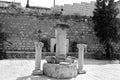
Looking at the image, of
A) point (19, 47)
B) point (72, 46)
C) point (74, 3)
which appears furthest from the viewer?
point (74, 3)

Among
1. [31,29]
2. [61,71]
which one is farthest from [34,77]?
[31,29]

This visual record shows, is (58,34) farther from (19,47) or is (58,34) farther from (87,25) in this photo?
(87,25)

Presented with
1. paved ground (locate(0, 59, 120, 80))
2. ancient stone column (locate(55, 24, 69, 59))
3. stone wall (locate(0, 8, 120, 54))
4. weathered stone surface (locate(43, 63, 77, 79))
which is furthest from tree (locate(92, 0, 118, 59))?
weathered stone surface (locate(43, 63, 77, 79))

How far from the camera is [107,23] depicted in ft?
41.0

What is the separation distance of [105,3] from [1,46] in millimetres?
11642

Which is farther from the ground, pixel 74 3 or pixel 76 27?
pixel 74 3

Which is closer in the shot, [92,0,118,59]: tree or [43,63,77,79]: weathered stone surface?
[43,63,77,79]: weathered stone surface

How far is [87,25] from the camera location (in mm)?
14898

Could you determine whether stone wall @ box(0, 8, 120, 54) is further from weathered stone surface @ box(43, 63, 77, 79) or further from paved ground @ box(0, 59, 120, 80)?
weathered stone surface @ box(43, 63, 77, 79)

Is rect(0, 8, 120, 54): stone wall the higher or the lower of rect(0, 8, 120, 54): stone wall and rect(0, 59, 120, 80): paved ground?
the higher

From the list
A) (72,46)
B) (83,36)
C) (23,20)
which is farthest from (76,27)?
(23,20)

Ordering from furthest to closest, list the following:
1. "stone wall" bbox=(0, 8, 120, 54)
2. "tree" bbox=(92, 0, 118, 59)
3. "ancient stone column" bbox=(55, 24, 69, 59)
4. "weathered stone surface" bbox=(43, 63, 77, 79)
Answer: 1. "stone wall" bbox=(0, 8, 120, 54)
2. "tree" bbox=(92, 0, 118, 59)
3. "ancient stone column" bbox=(55, 24, 69, 59)
4. "weathered stone surface" bbox=(43, 63, 77, 79)

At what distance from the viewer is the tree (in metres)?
12.3

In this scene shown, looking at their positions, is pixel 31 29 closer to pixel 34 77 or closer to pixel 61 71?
pixel 34 77
